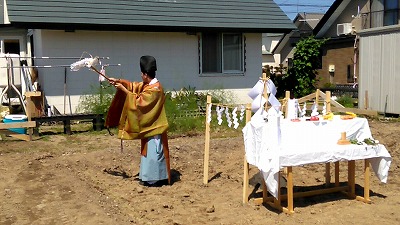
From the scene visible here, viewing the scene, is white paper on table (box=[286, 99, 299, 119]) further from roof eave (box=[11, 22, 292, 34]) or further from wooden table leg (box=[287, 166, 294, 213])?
roof eave (box=[11, 22, 292, 34])

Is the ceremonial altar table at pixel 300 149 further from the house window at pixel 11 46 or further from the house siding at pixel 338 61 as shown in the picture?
the house siding at pixel 338 61

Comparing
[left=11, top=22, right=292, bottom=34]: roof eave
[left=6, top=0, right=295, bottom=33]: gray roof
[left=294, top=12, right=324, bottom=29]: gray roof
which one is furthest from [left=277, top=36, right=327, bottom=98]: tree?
[left=294, top=12, right=324, bottom=29]: gray roof

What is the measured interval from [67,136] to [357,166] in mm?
6492

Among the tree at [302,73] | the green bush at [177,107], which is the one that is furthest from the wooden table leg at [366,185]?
the tree at [302,73]

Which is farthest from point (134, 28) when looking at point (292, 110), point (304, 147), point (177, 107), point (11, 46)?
point (304, 147)

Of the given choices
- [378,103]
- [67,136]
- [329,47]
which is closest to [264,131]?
[67,136]

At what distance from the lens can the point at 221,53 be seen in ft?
53.8

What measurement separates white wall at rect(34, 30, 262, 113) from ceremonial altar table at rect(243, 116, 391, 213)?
9039 millimetres

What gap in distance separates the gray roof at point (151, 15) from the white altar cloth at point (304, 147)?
29.7 ft

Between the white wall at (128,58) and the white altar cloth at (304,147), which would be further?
the white wall at (128,58)

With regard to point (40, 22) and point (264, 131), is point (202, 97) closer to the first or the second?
point (40, 22)

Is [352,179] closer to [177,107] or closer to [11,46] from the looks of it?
[177,107]

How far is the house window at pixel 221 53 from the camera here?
16.3m

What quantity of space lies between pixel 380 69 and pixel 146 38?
6869 mm
